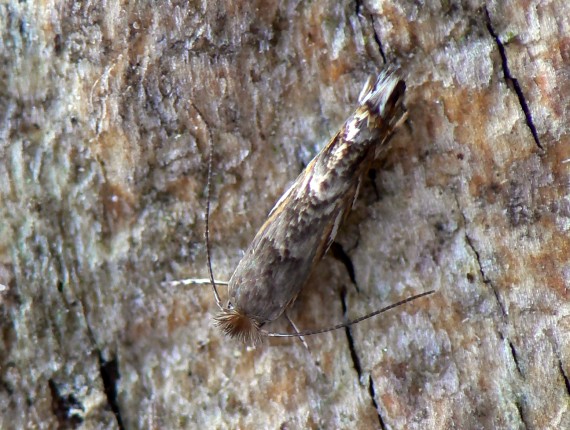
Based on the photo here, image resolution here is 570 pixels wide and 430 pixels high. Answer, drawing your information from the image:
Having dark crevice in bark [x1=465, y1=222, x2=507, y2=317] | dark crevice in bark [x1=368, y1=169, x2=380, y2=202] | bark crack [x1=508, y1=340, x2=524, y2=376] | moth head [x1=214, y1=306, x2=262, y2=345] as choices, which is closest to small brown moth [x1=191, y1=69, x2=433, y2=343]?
moth head [x1=214, y1=306, x2=262, y2=345]

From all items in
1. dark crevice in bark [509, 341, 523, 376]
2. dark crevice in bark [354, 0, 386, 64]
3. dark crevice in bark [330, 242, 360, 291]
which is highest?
dark crevice in bark [354, 0, 386, 64]

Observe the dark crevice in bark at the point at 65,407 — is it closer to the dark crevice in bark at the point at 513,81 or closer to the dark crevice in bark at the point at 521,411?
the dark crevice in bark at the point at 521,411

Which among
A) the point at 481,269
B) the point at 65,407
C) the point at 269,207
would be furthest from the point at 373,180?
the point at 65,407

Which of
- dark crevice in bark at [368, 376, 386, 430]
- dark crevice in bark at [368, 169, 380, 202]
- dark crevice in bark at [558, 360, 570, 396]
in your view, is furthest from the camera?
dark crevice in bark at [368, 169, 380, 202]

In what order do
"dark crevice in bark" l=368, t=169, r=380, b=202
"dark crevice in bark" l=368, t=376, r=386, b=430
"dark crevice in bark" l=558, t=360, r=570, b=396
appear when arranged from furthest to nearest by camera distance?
1. "dark crevice in bark" l=368, t=169, r=380, b=202
2. "dark crevice in bark" l=368, t=376, r=386, b=430
3. "dark crevice in bark" l=558, t=360, r=570, b=396

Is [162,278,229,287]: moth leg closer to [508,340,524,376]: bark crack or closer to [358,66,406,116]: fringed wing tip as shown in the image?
[358,66,406,116]: fringed wing tip

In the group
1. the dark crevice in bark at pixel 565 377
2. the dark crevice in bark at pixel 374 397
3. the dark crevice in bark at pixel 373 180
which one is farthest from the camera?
the dark crevice in bark at pixel 373 180

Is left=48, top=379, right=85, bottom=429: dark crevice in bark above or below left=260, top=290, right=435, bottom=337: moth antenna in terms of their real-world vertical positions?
below

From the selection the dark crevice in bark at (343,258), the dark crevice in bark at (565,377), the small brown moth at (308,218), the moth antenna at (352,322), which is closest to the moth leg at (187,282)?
the small brown moth at (308,218)

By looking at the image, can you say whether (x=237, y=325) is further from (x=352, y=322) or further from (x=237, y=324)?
(x=352, y=322)
